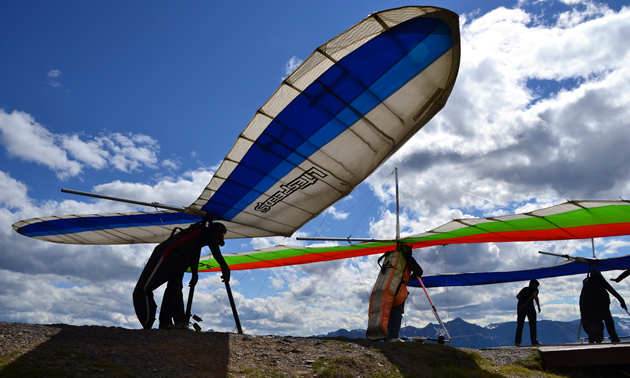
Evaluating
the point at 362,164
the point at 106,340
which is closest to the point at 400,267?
the point at 362,164

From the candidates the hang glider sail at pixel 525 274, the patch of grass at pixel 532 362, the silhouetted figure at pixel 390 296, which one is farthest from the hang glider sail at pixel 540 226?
the hang glider sail at pixel 525 274

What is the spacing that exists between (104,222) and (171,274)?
389 centimetres

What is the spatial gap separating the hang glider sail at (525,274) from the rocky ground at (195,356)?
865cm

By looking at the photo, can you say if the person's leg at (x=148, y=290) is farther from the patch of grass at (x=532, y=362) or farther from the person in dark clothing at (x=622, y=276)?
the person in dark clothing at (x=622, y=276)

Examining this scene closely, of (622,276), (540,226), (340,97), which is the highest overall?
(340,97)

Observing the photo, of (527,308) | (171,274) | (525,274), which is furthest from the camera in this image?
(525,274)

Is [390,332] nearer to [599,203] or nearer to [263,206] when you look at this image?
[263,206]

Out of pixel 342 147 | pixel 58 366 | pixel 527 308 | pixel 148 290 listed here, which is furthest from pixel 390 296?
pixel 58 366

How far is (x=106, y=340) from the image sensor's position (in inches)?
177

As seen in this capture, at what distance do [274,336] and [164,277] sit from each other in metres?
2.22

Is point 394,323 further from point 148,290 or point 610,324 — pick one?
point 610,324

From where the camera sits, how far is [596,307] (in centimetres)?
994

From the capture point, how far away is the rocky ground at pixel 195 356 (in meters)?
3.70

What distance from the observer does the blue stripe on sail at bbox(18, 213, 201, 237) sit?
9.17m
